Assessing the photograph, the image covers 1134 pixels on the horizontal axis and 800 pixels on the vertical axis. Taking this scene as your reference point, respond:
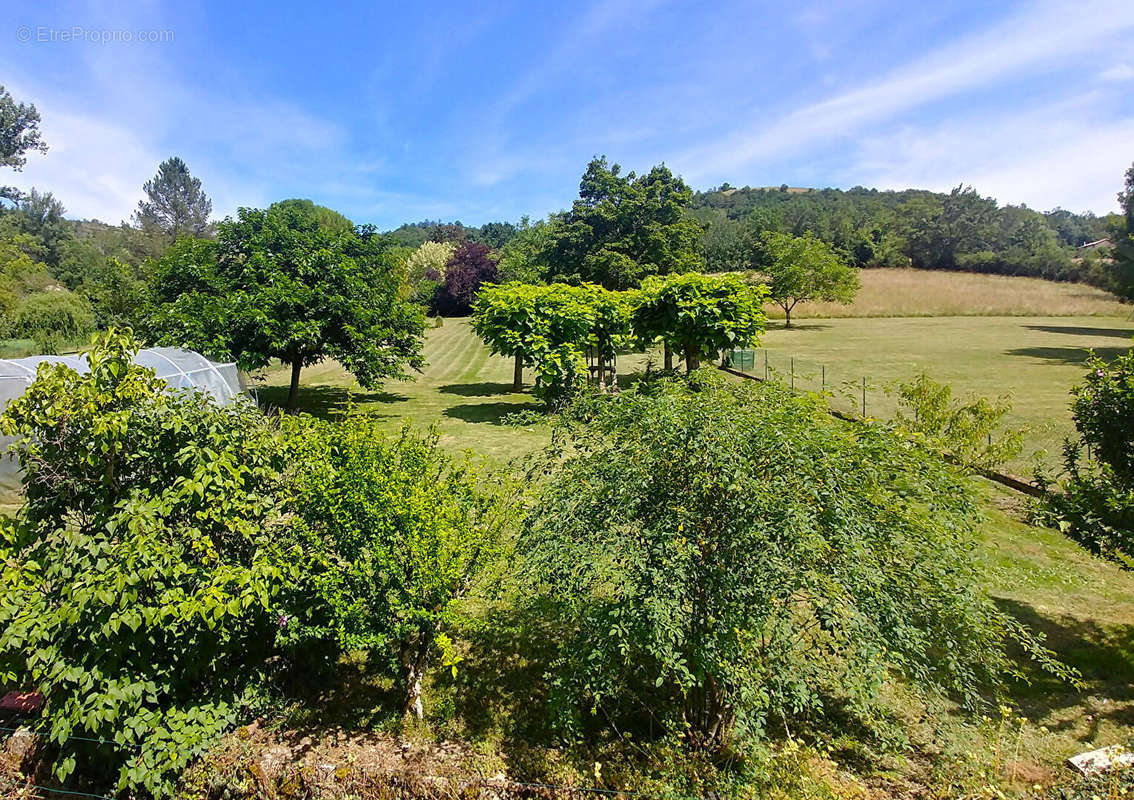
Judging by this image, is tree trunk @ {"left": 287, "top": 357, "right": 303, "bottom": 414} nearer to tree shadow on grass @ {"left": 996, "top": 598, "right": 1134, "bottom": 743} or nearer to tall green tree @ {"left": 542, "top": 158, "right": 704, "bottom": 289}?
tree shadow on grass @ {"left": 996, "top": 598, "right": 1134, "bottom": 743}

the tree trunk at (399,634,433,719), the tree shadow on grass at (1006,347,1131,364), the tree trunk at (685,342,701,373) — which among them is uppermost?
the tree trunk at (685,342,701,373)

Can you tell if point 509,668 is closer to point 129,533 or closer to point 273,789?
point 273,789

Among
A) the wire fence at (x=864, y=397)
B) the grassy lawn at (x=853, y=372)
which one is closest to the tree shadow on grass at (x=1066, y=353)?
the grassy lawn at (x=853, y=372)

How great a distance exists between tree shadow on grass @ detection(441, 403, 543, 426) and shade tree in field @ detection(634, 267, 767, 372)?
495 cm

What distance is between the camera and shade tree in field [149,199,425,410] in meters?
14.7

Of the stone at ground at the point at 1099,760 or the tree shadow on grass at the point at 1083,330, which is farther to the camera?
the tree shadow on grass at the point at 1083,330

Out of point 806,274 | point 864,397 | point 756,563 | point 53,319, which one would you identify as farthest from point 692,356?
point 53,319

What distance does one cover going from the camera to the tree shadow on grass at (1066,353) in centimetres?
2498

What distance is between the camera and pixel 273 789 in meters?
4.21

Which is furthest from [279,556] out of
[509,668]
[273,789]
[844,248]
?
[844,248]

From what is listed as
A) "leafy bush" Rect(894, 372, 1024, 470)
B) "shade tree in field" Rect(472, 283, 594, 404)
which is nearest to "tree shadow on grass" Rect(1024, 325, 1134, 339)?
"leafy bush" Rect(894, 372, 1024, 470)

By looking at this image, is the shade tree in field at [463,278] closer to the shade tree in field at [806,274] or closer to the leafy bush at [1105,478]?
the shade tree in field at [806,274]

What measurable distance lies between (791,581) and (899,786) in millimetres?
2191

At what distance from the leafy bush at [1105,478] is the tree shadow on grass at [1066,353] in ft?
78.8
